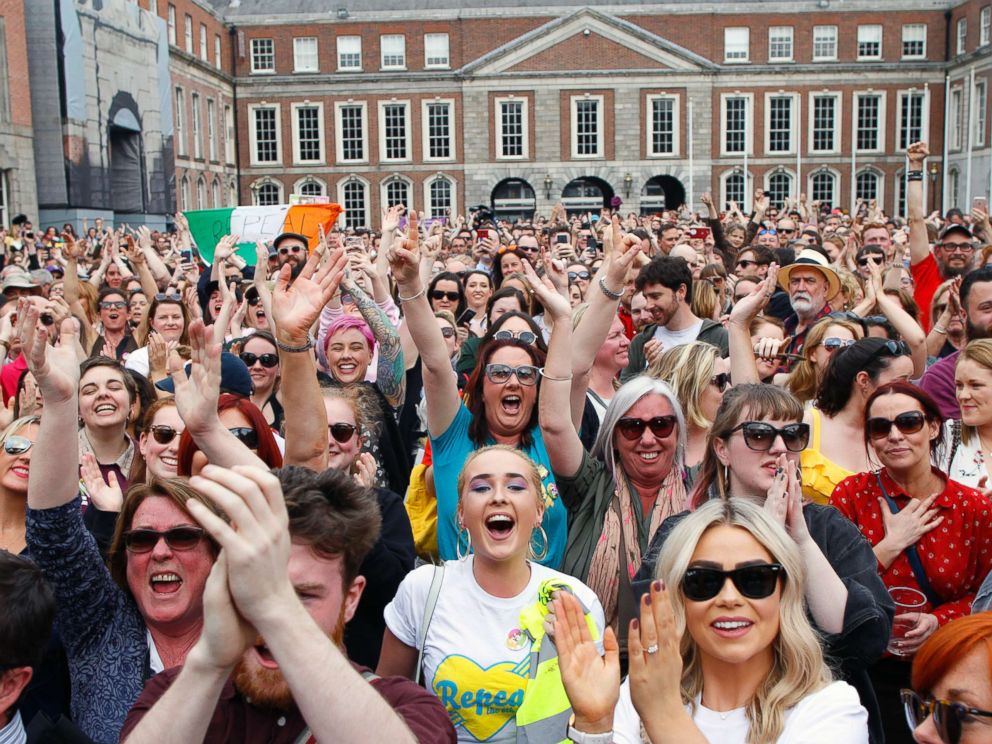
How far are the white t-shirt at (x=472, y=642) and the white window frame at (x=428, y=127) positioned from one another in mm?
48414

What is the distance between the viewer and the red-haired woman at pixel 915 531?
3570 millimetres

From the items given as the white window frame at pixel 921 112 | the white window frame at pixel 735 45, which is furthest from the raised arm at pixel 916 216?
the white window frame at pixel 921 112

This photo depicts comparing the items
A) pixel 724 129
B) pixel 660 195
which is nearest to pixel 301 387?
pixel 724 129

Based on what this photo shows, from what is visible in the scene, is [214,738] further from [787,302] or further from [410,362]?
[787,302]

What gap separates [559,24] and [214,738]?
49.3 m

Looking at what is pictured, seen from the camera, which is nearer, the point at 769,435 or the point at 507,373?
the point at 769,435

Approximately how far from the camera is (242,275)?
1044 centimetres

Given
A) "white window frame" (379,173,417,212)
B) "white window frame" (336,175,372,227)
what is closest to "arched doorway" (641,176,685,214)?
"white window frame" (379,173,417,212)

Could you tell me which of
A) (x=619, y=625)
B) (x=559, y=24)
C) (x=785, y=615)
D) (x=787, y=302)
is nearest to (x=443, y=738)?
(x=785, y=615)

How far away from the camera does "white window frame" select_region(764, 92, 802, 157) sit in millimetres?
49438

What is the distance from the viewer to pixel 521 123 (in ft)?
163

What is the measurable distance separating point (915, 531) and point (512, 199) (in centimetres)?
4908

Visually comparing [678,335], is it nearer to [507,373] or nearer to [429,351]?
[507,373]

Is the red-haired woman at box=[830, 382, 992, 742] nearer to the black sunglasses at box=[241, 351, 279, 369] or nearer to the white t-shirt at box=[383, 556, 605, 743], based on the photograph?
the white t-shirt at box=[383, 556, 605, 743]
